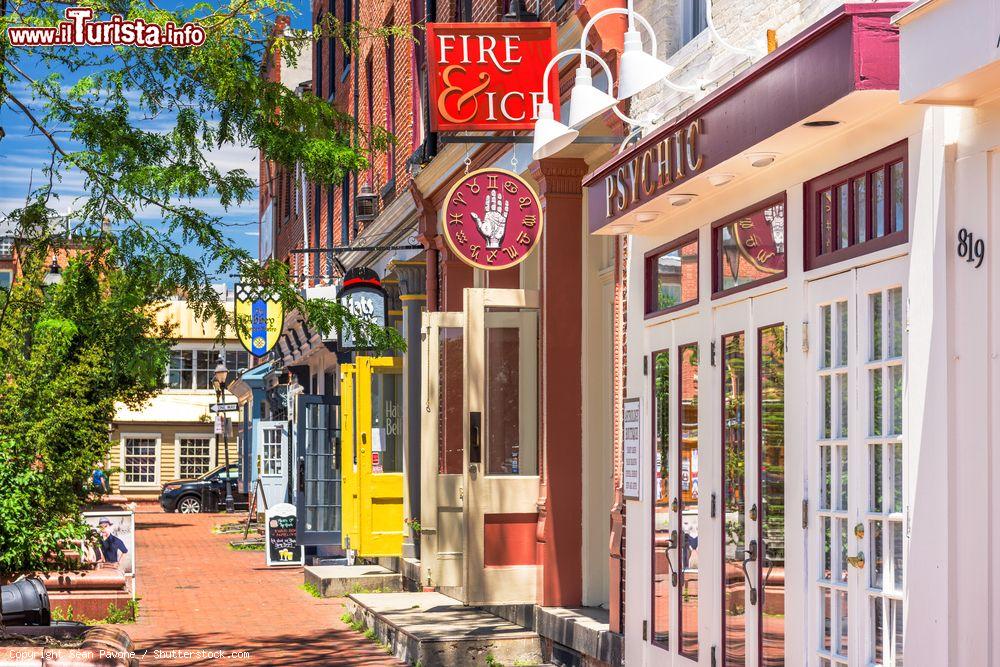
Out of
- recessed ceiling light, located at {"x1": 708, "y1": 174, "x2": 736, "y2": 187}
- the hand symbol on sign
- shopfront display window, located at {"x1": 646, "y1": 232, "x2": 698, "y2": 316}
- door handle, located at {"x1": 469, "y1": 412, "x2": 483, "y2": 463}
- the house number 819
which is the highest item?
the hand symbol on sign

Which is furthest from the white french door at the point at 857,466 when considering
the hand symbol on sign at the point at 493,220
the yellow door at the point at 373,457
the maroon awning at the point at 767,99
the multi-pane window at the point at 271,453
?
the multi-pane window at the point at 271,453

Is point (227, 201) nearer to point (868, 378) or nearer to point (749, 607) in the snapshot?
point (749, 607)

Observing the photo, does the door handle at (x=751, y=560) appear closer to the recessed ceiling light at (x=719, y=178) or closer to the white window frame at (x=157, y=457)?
the recessed ceiling light at (x=719, y=178)

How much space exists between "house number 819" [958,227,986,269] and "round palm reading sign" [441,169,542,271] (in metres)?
6.64

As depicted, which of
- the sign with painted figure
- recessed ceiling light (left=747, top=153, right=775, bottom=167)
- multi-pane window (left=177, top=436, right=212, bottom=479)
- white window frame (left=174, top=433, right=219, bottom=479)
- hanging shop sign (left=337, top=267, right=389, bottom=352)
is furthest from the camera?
multi-pane window (left=177, top=436, right=212, bottom=479)

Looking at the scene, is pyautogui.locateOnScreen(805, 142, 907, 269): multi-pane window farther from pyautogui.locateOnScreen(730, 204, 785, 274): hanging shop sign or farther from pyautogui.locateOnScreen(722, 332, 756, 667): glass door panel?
pyautogui.locateOnScreen(722, 332, 756, 667): glass door panel

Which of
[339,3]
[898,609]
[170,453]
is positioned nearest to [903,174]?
[898,609]

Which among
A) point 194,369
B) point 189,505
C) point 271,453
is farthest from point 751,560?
point 194,369

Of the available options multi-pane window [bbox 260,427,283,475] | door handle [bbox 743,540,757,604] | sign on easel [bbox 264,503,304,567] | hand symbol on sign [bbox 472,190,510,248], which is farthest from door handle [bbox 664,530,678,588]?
multi-pane window [bbox 260,427,283,475]

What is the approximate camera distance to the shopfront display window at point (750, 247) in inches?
282

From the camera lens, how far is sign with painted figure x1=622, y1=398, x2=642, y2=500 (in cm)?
921

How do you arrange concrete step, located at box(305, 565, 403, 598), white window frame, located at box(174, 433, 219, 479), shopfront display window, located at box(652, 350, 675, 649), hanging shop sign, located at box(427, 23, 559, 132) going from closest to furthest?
shopfront display window, located at box(652, 350, 675, 649) → hanging shop sign, located at box(427, 23, 559, 132) → concrete step, located at box(305, 565, 403, 598) → white window frame, located at box(174, 433, 219, 479)

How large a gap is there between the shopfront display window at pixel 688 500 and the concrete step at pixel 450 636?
3.18 meters

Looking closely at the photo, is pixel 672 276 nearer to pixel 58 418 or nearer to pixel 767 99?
pixel 767 99
